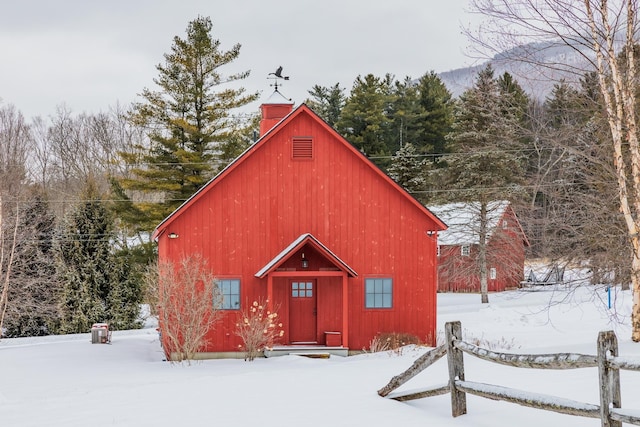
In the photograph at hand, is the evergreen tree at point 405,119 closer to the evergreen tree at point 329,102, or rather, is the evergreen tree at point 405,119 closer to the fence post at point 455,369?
the evergreen tree at point 329,102

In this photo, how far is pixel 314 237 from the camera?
65.9 ft

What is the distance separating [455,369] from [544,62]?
10273 millimetres

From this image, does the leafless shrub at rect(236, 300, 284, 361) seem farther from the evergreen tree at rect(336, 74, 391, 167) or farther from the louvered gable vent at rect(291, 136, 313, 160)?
the evergreen tree at rect(336, 74, 391, 167)

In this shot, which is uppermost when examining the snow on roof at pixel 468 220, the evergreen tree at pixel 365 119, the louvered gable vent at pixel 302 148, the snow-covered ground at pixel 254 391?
the evergreen tree at pixel 365 119

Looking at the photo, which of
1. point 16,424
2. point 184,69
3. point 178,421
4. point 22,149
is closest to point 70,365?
point 16,424

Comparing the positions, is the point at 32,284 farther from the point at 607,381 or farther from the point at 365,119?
the point at 607,381

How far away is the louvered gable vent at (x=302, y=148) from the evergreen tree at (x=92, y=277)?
13.5m

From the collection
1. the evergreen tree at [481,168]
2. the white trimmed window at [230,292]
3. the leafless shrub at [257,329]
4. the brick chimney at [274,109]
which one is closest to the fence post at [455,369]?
the leafless shrub at [257,329]

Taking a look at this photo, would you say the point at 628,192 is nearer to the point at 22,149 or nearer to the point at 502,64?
the point at 502,64

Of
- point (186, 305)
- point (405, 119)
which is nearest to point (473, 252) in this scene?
point (405, 119)

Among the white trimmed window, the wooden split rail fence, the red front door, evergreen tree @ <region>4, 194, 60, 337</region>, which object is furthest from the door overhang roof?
evergreen tree @ <region>4, 194, 60, 337</region>

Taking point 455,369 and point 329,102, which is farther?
point 329,102

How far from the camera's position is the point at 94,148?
57531mm

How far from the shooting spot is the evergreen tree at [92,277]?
29.8 m
